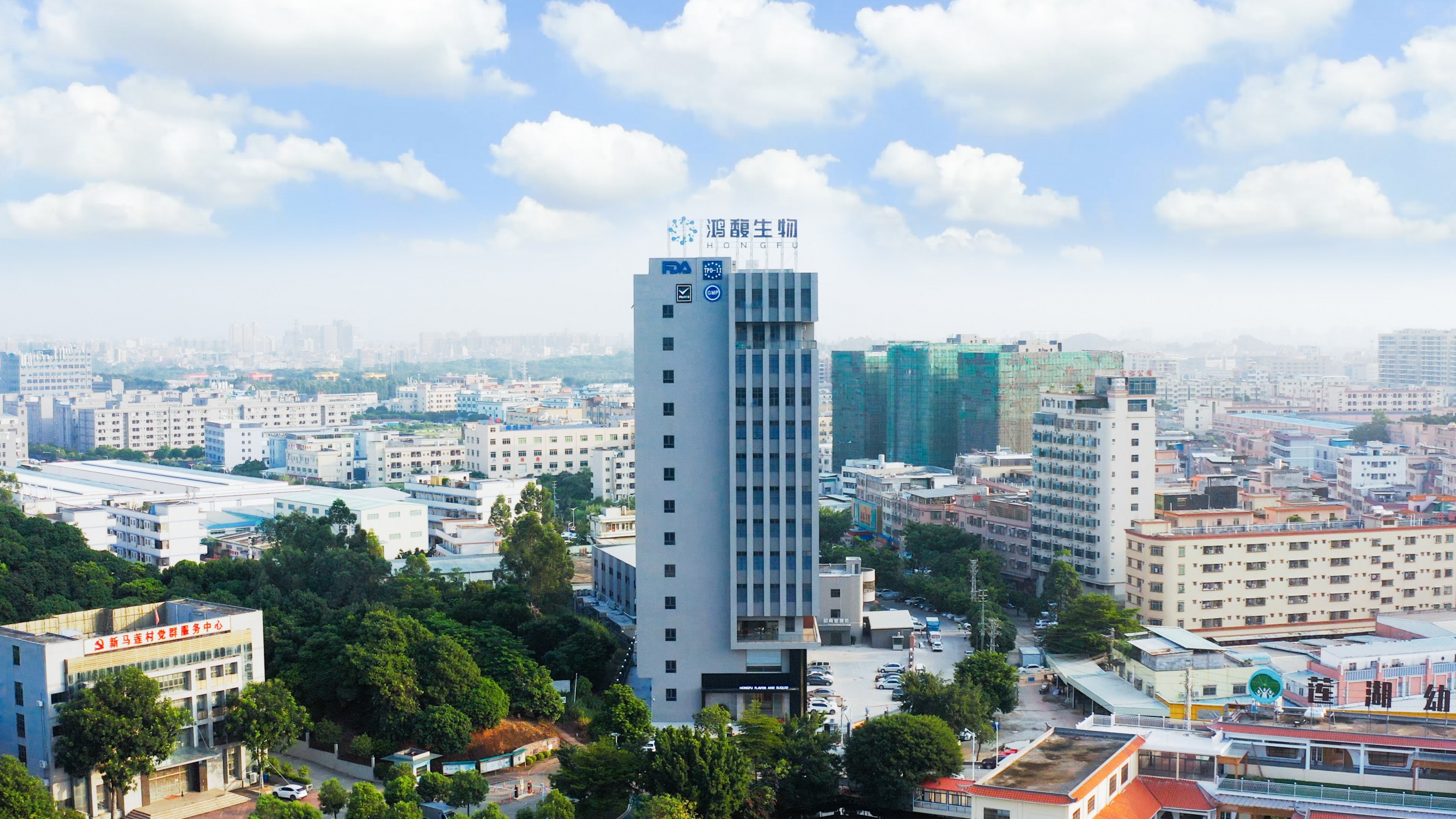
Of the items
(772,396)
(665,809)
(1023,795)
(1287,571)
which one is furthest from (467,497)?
(1023,795)

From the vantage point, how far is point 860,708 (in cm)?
1827

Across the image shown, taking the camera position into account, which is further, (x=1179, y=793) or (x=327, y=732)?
(x=327, y=732)

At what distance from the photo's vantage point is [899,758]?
45.1 feet

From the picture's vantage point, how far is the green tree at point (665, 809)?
1220 cm

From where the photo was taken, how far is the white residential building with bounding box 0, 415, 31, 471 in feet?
176

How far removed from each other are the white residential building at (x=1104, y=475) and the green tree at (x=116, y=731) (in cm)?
1666

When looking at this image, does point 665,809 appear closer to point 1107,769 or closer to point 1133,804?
point 1107,769

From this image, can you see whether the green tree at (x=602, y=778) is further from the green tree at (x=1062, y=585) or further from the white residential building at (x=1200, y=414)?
the white residential building at (x=1200, y=414)

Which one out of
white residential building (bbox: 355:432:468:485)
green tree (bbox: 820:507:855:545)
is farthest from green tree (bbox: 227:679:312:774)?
white residential building (bbox: 355:432:468:485)

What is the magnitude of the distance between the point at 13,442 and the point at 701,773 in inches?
2012

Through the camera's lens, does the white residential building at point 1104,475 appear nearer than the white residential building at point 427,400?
Yes

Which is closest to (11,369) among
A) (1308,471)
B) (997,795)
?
(1308,471)

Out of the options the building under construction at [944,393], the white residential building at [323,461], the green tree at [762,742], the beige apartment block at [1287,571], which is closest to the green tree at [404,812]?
the green tree at [762,742]

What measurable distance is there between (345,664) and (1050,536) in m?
14.9
